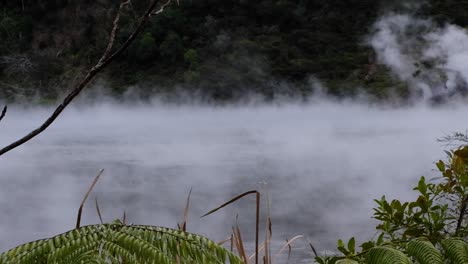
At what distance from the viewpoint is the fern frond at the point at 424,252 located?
0.89m

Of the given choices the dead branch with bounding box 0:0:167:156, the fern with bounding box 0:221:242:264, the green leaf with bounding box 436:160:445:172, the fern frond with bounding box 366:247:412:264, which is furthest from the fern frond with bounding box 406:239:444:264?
the green leaf with bounding box 436:160:445:172

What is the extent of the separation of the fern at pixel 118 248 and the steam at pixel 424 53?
15.5 m

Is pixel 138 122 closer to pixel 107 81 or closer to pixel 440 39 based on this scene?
pixel 107 81

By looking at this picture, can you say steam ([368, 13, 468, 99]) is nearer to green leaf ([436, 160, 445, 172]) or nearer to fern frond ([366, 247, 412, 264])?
green leaf ([436, 160, 445, 172])

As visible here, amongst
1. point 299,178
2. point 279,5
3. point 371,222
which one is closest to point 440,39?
point 279,5

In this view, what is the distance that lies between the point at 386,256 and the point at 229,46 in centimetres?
1524

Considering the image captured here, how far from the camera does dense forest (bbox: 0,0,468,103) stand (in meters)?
15.1

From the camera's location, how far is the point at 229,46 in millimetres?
15969

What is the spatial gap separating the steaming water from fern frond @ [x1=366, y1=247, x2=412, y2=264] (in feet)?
Answer: 4.34

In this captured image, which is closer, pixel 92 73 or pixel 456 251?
pixel 92 73

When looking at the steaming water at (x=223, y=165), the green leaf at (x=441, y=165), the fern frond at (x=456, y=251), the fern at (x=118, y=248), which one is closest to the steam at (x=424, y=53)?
the steaming water at (x=223, y=165)

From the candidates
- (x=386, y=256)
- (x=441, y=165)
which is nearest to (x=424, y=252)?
(x=386, y=256)

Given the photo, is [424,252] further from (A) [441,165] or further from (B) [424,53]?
(B) [424,53]

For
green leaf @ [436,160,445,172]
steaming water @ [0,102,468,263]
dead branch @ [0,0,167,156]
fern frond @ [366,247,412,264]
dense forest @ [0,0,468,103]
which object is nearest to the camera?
dead branch @ [0,0,167,156]
